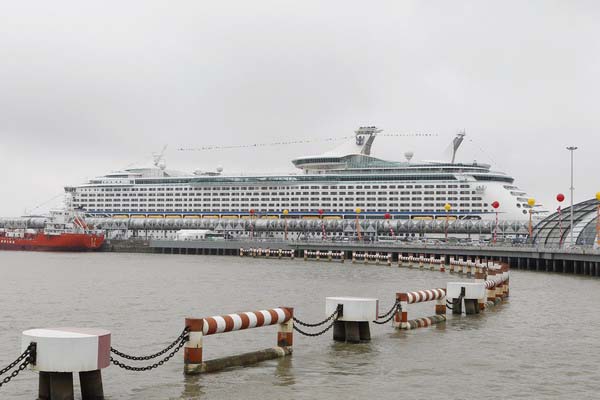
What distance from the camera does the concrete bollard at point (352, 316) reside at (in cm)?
1833

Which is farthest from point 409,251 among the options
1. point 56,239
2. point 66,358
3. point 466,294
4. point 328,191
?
point 66,358

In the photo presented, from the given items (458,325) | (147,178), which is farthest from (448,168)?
(458,325)

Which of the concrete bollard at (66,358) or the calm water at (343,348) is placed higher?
the concrete bollard at (66,358)

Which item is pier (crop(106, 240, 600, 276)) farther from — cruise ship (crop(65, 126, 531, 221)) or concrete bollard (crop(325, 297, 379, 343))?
concrete bollard (crop(325, 297, 379, 343))

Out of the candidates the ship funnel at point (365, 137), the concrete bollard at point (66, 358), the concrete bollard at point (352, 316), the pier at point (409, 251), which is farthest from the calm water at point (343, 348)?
the ship funnel at point (365, 137)

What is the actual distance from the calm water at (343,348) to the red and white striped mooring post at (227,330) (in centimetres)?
28

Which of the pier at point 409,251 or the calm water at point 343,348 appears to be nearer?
the calm water at point 343,348

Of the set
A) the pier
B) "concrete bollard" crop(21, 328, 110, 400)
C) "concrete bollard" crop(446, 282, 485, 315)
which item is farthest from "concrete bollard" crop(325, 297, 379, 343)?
the pier

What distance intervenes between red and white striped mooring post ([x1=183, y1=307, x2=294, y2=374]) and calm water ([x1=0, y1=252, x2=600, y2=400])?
28 cm

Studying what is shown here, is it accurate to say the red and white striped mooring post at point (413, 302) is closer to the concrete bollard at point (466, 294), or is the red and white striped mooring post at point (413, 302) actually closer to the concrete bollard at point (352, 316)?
the concrete bollard at point (466, 294)

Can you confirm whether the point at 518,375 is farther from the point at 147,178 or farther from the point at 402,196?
the point at 147,178

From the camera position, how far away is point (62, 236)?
116 metres

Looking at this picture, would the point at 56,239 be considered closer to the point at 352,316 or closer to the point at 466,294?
the point at 466,294

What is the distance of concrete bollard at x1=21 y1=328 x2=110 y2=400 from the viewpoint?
39.1 feet
